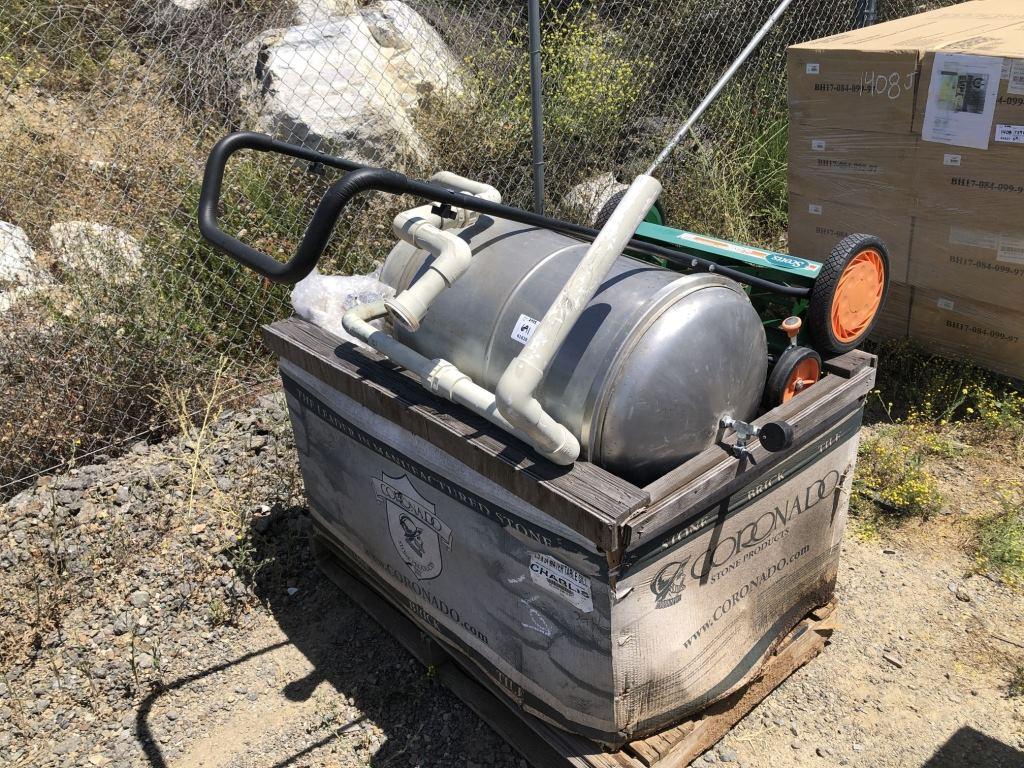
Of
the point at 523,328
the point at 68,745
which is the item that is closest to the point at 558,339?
the point at 523,328

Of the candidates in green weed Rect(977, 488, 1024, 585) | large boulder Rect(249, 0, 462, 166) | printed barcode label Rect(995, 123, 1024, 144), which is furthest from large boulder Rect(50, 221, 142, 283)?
printed barcode label Rect(995, 123, 1024, 144)

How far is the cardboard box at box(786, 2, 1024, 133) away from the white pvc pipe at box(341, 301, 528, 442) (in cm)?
287

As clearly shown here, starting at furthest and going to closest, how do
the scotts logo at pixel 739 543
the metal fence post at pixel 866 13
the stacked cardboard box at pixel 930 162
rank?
1. the metal fence post at pixel 866 13
2. the stacked cardboard box at pixel 930 162
3. the scotts logo at pixel 739 543

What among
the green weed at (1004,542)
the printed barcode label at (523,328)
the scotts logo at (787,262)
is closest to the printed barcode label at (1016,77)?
the scotts logo at (787,262)

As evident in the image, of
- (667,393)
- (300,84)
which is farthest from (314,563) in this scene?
(300,84)

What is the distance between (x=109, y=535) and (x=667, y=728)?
2.15m

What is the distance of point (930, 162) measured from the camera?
12.1 feet

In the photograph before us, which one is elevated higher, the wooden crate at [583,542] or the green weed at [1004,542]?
the wooden crate at [583,542]

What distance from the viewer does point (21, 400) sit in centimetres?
345

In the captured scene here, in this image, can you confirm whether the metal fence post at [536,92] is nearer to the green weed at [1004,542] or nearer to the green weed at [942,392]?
the green weed at [942,392]

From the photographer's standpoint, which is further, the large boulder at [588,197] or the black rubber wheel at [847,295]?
the large boulder at [588,197]

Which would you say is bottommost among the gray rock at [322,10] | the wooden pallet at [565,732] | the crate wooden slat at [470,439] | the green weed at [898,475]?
the wooden pallet at [565,732]

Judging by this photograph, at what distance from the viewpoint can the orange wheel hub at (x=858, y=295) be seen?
243 cm

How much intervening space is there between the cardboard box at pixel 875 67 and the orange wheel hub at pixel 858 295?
154cm
